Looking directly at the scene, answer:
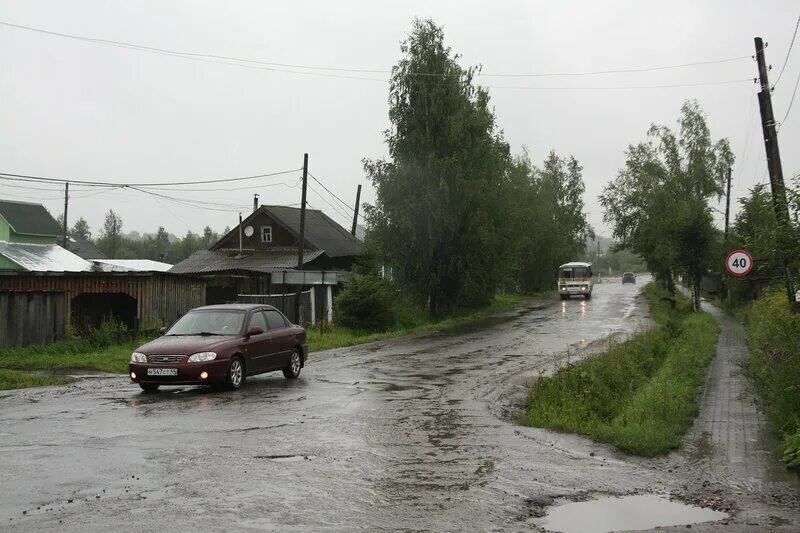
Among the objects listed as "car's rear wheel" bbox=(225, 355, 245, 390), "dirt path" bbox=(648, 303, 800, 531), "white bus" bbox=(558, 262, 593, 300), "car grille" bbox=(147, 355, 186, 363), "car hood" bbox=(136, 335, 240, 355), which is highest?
"white bus" bbox=(558, 262, 593, 300)

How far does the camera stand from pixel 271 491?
269 inches

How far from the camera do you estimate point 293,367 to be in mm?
16281

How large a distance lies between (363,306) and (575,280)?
104 feet

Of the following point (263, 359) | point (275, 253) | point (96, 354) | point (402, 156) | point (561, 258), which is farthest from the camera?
point (561, 258)

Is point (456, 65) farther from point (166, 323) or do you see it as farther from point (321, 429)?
point (321, 429)

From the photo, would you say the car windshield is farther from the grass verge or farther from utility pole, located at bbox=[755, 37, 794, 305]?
utility pole, located at bbox=[755, 37, 794, 305]

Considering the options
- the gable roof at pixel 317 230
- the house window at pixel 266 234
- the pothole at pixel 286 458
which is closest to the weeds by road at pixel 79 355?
the pothole at pixel 286 458

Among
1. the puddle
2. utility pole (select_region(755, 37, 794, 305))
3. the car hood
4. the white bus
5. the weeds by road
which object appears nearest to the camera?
the puddle

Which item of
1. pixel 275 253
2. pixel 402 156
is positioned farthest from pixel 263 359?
pixel 275 253

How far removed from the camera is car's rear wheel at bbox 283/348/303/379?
16219 millimetres

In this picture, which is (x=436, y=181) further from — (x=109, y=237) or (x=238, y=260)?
(x=109, y=237)

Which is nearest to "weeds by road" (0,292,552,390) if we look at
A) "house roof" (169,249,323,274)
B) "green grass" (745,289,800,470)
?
"green grass" (745,289,800,470)

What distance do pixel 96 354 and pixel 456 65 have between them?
2614 centimetres

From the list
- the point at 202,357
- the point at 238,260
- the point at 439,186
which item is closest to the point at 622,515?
the point at 202,357
